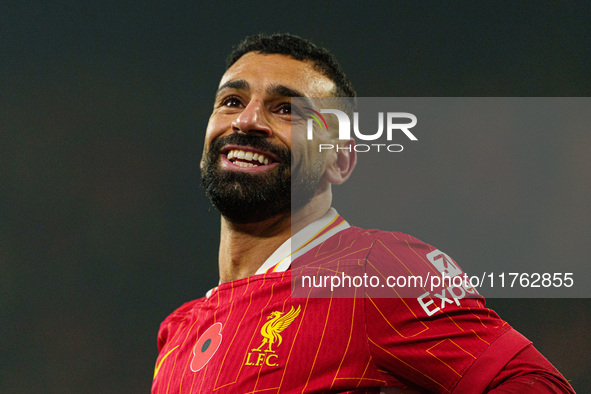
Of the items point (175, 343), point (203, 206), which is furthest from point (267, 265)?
point (203, 206)

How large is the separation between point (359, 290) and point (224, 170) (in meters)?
0.41

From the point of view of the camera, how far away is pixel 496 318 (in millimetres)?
858

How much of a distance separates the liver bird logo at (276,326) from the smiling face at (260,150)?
0.27 meters

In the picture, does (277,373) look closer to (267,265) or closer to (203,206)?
(267,265)

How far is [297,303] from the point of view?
92 centimetres

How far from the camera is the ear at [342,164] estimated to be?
1.24 metres

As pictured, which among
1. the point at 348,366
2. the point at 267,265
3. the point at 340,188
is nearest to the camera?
the point at 348,366

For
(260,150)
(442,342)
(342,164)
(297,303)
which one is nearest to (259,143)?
(260,150)

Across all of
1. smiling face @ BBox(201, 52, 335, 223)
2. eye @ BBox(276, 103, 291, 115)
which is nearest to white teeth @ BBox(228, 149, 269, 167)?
smiling face @ BBox(201, 52, 335, 223)

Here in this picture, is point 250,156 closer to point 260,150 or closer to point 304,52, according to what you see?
point 260,150

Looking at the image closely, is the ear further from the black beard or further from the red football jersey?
the red football jersey

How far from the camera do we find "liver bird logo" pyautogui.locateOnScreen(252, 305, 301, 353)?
90 cm

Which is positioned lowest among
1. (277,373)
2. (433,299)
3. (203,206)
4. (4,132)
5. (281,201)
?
(277,373)

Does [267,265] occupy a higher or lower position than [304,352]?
higher
